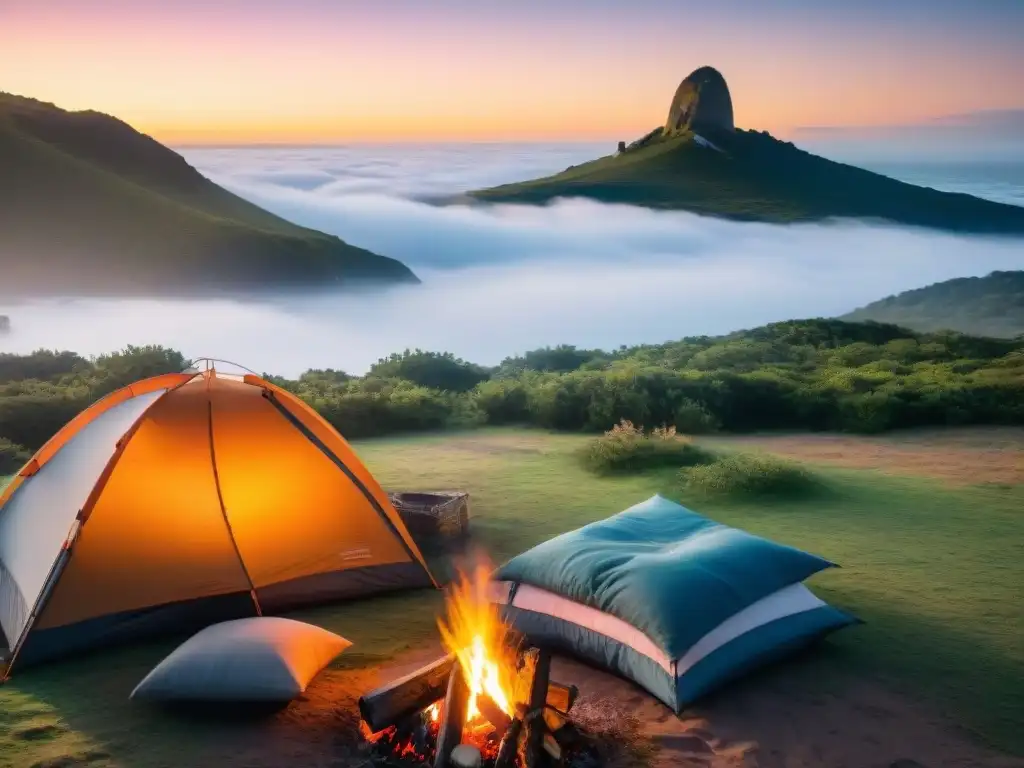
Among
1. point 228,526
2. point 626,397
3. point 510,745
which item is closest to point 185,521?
point 228,526

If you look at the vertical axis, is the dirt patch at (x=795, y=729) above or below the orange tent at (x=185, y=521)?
below

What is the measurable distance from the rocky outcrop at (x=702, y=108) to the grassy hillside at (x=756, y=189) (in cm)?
147

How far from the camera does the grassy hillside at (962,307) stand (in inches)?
1069

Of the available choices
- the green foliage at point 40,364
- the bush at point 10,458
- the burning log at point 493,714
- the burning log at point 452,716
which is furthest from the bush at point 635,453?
the green foliage at point 40,364

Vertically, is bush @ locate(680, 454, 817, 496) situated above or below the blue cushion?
below

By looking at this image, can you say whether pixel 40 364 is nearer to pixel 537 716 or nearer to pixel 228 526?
pixel 228 526

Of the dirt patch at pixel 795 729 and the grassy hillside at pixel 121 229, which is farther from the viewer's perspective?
the grassy hillside at pixel 121 229

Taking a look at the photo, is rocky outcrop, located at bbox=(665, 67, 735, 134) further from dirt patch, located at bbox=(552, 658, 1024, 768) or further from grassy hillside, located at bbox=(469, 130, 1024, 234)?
dirt patch, located at bbox=(552, 658, 1024, 768)

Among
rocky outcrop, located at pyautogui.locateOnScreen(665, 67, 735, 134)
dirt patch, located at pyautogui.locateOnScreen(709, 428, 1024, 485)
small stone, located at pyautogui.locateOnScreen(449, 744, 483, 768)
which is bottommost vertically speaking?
dirt patch, located at pyautogui.locateOnScreen(709, 428, 1024, 485)

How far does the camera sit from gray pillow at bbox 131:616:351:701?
4.77 meters

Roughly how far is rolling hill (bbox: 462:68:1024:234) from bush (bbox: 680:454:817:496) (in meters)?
18.5

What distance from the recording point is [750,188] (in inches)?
1131

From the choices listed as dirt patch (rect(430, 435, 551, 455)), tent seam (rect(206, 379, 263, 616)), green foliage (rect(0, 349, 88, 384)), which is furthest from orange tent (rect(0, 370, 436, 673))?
green foliage (rect(0, 349, 88, 384))

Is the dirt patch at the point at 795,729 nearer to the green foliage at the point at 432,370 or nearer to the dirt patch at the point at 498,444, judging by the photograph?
the dirt patch at the point at 498,444
